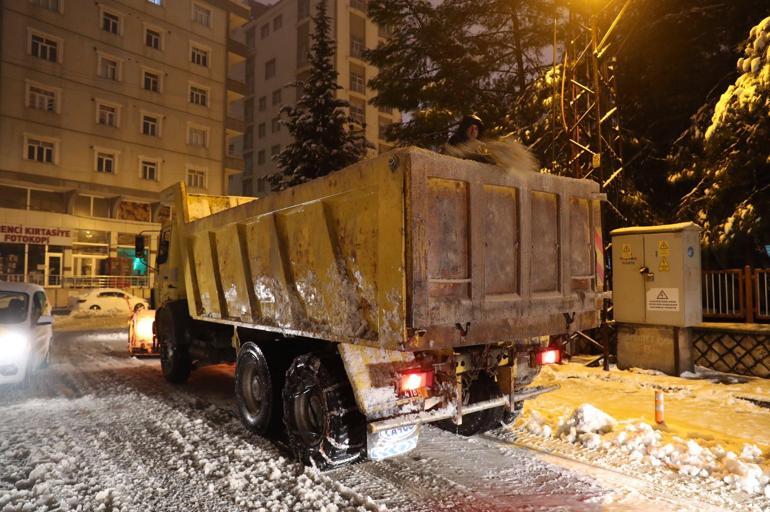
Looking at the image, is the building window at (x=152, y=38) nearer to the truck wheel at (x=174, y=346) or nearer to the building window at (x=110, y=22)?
the building window at (x=110, y=22)

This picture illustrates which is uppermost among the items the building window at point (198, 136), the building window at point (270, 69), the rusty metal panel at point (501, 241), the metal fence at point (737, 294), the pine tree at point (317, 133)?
the building window at point (270, 69)

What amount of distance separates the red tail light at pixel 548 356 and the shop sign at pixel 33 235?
32898 mm

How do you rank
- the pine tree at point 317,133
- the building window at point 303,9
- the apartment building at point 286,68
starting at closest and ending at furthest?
the pine tree at point 317,133, the apartment building at point 286,68, the building window at point 303,9

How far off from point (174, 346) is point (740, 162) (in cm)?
1055

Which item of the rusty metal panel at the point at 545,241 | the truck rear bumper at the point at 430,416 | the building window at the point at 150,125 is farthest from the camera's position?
the building window at the point at 150,125

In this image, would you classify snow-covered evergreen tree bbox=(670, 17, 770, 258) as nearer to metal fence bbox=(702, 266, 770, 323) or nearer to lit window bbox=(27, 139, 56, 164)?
metal fence bbox=(702, 266, 770, 323)

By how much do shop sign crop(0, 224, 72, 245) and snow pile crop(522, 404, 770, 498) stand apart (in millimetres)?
32526

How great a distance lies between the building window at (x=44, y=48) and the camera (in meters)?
30.3

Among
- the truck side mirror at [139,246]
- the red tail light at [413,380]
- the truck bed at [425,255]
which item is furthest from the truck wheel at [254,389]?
the truck side mirror at [139,246]

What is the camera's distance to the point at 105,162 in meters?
33.4

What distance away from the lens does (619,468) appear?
15.8 feet

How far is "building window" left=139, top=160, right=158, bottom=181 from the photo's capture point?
35125mm

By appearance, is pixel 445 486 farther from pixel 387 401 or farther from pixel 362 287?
pixel 362 287

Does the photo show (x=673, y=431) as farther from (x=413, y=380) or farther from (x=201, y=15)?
(x=201, y=15)
